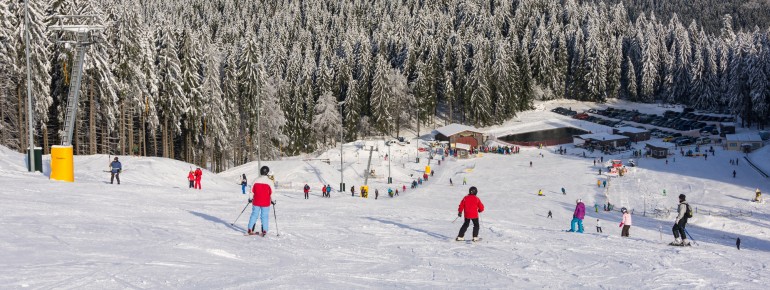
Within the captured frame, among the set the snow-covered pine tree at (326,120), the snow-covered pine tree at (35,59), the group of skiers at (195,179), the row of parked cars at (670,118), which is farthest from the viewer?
the row of parked cars at (670,118)

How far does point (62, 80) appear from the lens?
41.5 meters

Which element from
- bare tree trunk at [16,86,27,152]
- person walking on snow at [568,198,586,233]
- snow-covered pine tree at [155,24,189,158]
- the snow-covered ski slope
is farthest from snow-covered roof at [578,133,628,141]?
person walking on snow at [568,198,586,233]

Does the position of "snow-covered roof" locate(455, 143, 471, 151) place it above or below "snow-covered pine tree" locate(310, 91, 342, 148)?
below

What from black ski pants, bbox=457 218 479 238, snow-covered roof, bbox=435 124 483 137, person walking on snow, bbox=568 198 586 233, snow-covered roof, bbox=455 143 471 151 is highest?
snow-covered roof, bbox=435 124 483 137

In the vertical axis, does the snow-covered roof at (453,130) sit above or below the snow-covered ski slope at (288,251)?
above

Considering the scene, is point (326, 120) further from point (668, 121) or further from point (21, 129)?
point (668, 121)

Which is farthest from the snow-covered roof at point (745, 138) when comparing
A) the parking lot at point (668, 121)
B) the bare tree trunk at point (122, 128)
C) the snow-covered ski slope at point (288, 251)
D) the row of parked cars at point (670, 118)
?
the snow-covered ski slope at point (288, 251)

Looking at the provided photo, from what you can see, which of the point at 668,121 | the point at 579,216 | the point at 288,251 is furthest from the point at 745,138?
the point at 288,251

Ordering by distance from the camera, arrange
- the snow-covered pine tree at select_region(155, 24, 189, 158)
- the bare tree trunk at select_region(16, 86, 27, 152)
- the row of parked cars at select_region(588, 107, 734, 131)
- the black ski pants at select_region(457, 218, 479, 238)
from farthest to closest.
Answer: the row of parked cars at select_region(588, 107, 734, 131) → the snow-covered pine tree at select_region(155, 24, 189, 158) → the bare tree trunk at select_region(16, 86, 27, 152) → the black ski pants at select_region(457, 218, 479, 238)

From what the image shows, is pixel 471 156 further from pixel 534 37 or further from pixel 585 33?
pixel 585 33

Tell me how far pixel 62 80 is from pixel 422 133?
5889 centimetres

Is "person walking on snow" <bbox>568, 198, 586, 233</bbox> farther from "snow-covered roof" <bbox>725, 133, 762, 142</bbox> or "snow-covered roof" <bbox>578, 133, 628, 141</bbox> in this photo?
"snow-covered roof" <bbox>725, 133, 762, 142</bbox>

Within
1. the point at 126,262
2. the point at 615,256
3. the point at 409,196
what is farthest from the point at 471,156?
the point at 126,262

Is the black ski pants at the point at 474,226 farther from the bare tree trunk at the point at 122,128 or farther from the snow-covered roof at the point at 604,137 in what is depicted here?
the snow-covered roof at the point at 604,137
